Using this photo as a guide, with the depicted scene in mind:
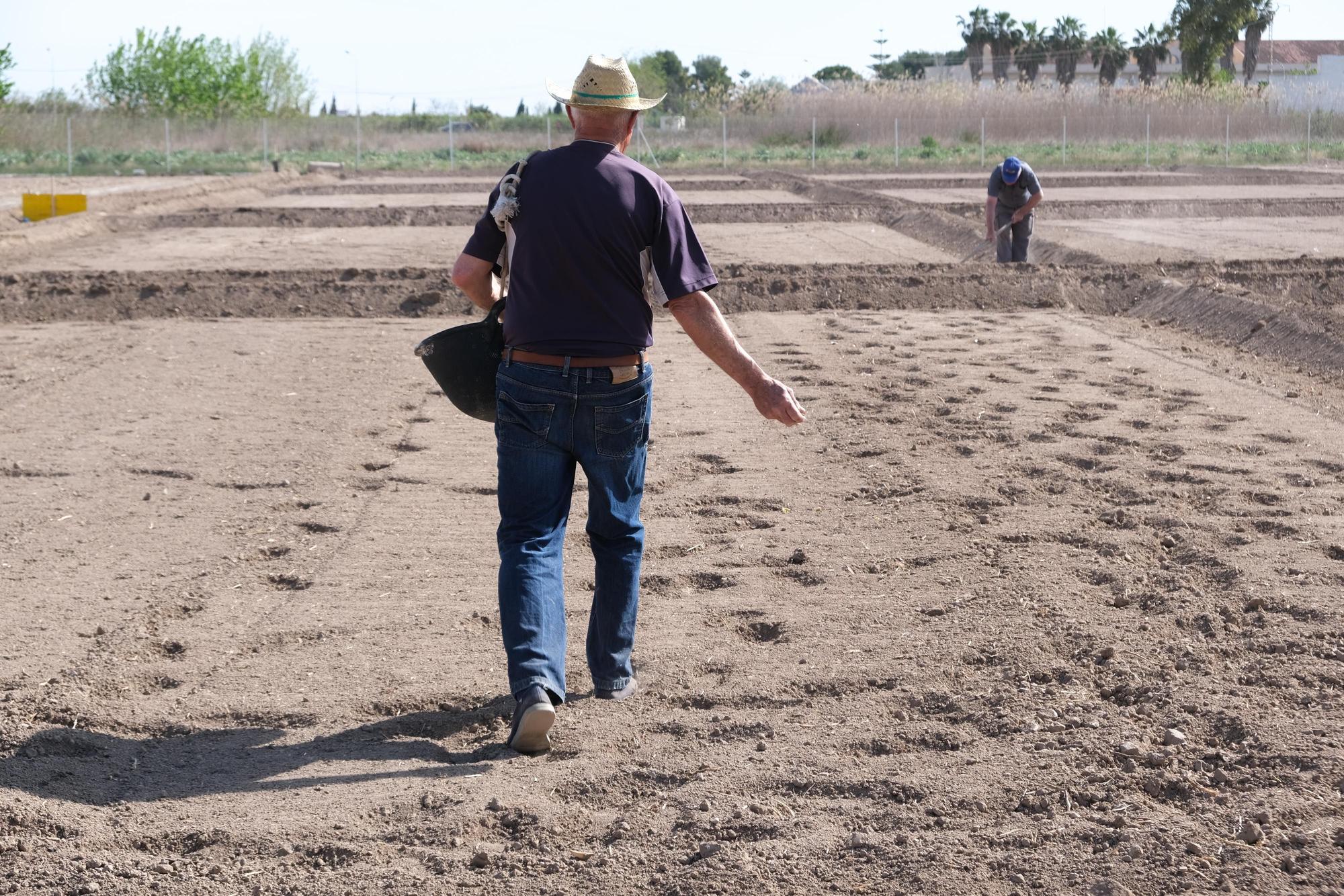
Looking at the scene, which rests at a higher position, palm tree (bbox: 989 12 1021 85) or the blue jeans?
palm tree (bbox: 989 12 1021 85)

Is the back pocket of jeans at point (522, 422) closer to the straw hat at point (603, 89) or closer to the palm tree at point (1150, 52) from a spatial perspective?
the straw hat at point (603, 89)

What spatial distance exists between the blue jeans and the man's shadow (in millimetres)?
343

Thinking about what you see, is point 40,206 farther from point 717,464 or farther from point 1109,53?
point 1109,53

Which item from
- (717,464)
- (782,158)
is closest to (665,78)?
(782,158)

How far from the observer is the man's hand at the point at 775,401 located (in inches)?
155

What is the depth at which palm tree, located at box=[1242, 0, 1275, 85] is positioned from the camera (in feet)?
240

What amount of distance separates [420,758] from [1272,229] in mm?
20799

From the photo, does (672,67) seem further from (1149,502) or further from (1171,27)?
(1149,502)

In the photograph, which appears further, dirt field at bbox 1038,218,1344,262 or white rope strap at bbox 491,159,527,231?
dirt field at bbox 1038,218,1344,262

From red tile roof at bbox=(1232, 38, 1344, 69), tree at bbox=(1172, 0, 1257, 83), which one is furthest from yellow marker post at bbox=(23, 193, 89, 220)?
red tile roof at bbox=(1232, 38, 1344, 69)

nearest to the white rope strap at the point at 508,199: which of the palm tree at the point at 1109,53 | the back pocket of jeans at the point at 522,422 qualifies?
the back pocket of jeans at the point at 522,422

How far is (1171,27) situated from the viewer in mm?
76312

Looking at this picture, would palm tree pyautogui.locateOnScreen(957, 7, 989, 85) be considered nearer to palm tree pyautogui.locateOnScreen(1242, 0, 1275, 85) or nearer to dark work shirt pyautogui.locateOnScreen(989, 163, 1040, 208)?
palm tree pyautogui.locateOnScreen(1242, 0, 1275, 85)

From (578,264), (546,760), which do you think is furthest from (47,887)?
(578,264)
